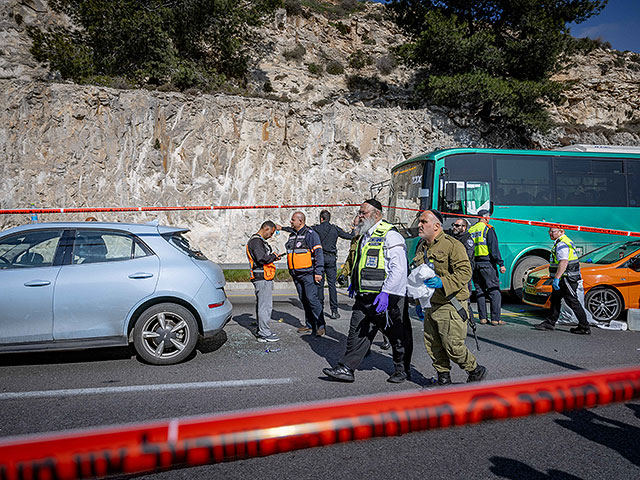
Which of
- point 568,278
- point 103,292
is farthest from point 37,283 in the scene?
point 568,278

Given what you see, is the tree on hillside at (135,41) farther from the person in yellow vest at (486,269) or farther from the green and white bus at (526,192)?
the person in yellow vest at (486,269)

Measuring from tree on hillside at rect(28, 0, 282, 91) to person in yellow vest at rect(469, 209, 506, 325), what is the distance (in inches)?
690

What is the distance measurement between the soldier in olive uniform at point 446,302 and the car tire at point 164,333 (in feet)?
9.38

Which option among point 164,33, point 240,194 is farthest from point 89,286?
point 164,33

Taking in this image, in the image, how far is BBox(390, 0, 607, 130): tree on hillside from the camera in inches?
885

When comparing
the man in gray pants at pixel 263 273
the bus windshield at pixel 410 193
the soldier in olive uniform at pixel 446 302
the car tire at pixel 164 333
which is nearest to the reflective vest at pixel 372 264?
the soldier in olive uniform at pixel 446 302

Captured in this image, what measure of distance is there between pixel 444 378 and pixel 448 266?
1.17 metres

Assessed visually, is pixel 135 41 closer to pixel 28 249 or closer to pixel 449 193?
pixel 449 193

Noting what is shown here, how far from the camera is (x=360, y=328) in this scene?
15.5 feet

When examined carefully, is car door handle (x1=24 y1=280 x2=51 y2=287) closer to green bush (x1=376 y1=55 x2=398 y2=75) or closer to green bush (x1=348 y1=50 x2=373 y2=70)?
green bush (x1=376 y1=55 x2=398 y2=75)

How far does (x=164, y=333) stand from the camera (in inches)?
209

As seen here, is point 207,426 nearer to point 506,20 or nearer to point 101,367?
point 101,367

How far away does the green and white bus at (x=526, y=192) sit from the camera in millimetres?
10500

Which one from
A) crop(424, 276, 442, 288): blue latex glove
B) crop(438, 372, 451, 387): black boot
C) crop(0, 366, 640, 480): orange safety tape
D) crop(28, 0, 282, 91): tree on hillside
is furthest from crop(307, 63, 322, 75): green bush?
crop(0, 366, 640, 480): orange safety tape
